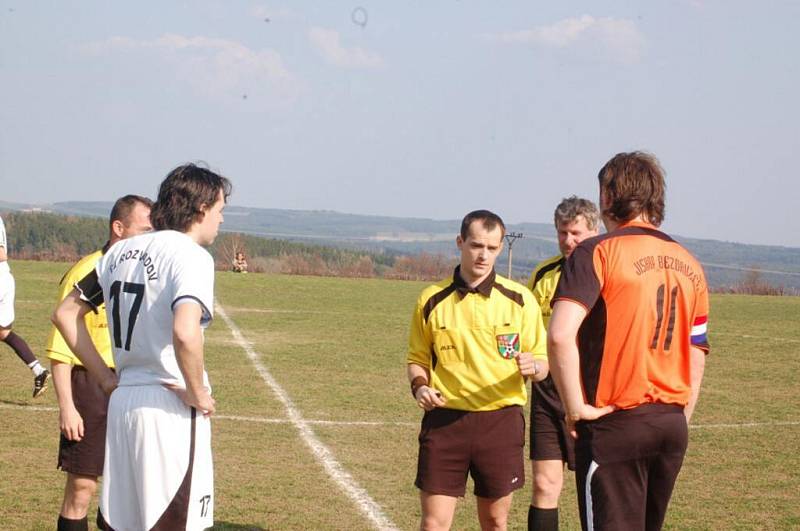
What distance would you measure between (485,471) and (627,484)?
4.93 feet

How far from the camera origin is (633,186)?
443 cm

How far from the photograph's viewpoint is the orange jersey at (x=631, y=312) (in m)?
4.31

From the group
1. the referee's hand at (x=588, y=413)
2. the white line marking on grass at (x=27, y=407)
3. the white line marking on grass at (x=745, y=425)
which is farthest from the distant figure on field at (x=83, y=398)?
the white line marking on grass at (x=745, y=425)

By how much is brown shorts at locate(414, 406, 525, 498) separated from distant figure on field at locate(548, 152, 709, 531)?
1.32 meters

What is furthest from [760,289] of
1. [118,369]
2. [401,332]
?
[118,369]

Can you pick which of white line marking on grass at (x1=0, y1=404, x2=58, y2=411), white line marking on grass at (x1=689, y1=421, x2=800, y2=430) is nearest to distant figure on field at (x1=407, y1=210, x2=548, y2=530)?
white line marking on grass at (x1=689, y1=421, x2=800, y2=430)

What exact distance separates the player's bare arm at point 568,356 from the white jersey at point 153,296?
1.38m

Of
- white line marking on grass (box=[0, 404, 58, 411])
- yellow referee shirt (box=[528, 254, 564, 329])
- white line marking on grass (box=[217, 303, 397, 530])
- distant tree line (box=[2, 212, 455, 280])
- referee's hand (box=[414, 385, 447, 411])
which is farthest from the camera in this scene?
distant tree line (box=[2, 212, 455, 280])

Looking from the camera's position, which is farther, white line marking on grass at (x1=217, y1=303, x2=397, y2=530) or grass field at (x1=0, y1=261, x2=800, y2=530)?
grass field at (x1=0, y1=261, x2=800, y2=530)

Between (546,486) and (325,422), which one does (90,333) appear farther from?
(325,422)

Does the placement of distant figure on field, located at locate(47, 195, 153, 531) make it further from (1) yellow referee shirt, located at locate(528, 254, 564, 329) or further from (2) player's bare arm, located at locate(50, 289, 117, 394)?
(1) yellow referee shirt, located at locate(528, 254, 564, 329)

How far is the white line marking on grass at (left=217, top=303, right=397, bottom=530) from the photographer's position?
7738 mm

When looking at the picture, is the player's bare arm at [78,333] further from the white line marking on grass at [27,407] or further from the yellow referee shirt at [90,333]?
the white line marking on grass at [27,407]

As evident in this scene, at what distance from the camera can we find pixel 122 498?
4453 millimetres
